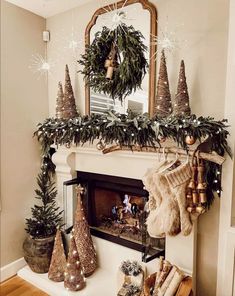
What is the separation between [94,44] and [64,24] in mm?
718

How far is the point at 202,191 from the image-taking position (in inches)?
62.4

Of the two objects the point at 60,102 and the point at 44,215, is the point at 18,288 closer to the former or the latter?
the point at 44,215

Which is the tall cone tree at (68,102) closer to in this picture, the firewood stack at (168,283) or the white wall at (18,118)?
the white wall at (18,118)

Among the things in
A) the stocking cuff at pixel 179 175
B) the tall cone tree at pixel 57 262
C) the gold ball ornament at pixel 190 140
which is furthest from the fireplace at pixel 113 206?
the gold ball ornament at pixel 190 140

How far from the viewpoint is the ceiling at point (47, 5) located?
2.30 meters

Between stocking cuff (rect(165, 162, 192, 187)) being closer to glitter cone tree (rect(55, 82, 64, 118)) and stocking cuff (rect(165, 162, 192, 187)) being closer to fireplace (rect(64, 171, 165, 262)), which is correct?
A: fireplace (rect(64, 171, 165, 262))

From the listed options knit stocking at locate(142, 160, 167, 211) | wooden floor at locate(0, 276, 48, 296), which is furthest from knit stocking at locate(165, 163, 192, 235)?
wooden floor at locate(0, 276, 48, 296)

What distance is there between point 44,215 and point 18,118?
0.99 m

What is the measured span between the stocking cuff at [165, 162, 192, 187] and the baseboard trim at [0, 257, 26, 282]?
186 cm

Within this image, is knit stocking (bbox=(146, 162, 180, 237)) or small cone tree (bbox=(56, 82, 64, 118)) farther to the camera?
small cone tree (bbox=(56, 82, 64, 118))

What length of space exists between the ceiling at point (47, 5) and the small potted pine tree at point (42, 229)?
5.26 ft

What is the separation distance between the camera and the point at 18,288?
229 cm

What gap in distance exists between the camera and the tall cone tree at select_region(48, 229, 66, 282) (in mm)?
2309

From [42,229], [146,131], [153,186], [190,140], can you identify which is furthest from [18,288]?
[190,140]
